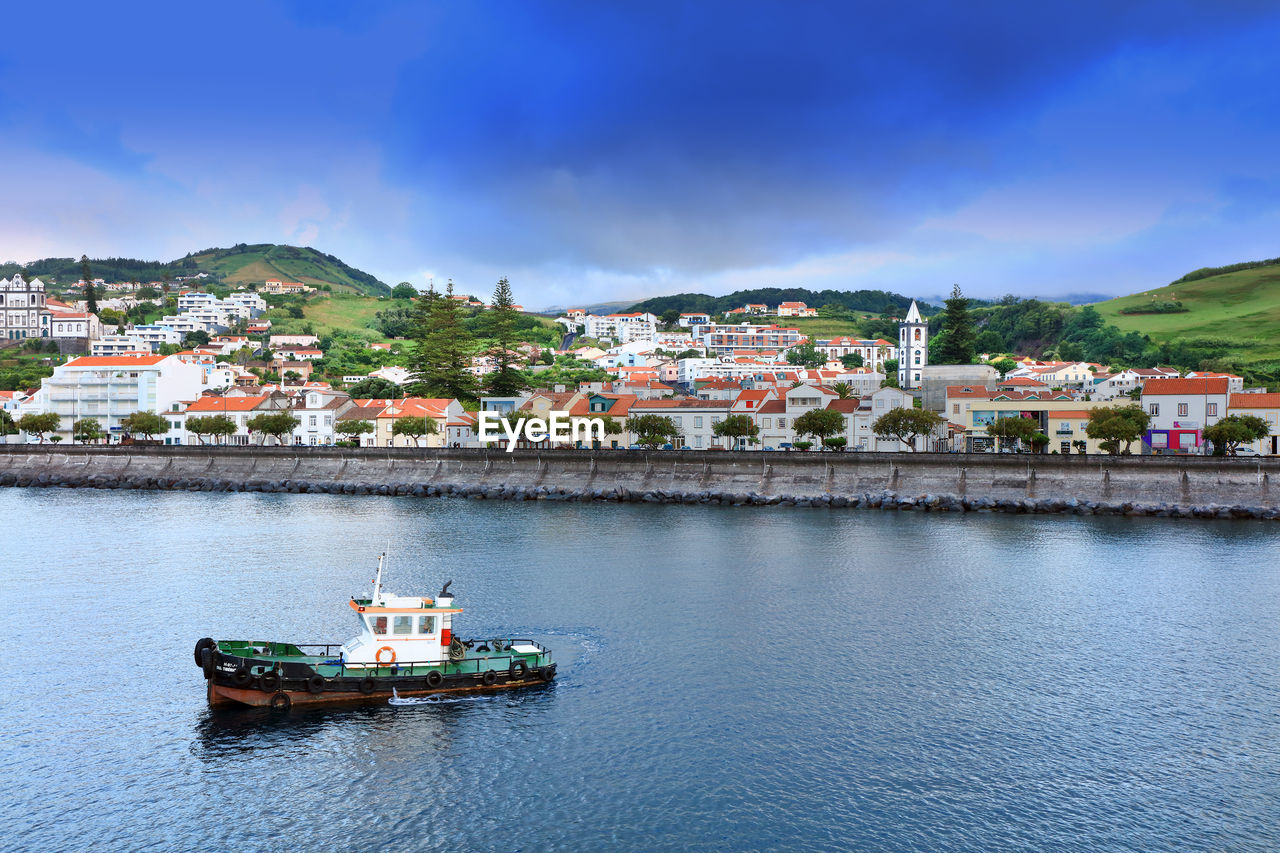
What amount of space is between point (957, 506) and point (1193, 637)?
2958 centimetres

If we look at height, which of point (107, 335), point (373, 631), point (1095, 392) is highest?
point (107, 335)

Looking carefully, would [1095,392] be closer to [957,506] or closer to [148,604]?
[957,506]

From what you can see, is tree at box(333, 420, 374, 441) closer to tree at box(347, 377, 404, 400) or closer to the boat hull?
tree at box(347, 377, 404, 400)

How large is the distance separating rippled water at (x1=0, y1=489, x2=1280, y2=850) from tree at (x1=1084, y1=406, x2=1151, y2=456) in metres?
21.6

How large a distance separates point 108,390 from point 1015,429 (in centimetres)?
9146

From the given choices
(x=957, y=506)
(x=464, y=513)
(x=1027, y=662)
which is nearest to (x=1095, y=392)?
(x=957, y=506)

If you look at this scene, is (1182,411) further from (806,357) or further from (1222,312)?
(1222,312)

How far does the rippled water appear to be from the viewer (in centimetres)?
1703

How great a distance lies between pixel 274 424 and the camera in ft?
284

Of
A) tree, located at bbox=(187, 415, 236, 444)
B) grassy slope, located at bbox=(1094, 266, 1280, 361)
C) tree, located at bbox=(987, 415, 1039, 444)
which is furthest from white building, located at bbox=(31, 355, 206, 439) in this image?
grassy slope, located at bbox=(1094, 266, 1280, 361)

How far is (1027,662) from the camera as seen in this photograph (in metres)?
25.8

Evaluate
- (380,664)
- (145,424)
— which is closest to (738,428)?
(380,664)

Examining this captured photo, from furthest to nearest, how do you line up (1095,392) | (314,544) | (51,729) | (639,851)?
(1095,392) < (314,544) < (51,729) < (639,851)

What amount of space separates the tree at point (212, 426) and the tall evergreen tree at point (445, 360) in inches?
921
